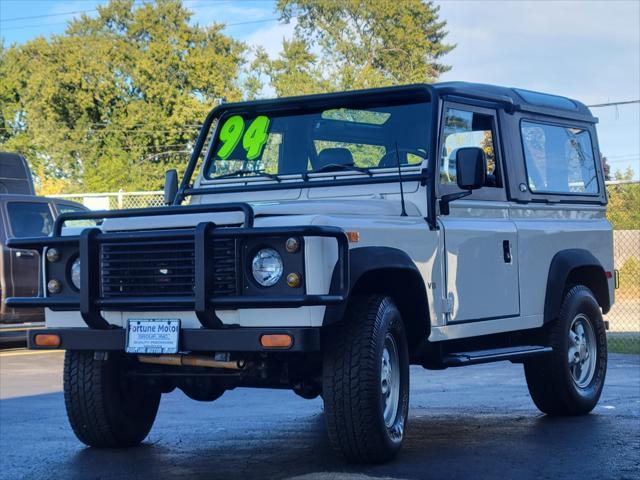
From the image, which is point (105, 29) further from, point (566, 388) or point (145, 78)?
point (566, 388)

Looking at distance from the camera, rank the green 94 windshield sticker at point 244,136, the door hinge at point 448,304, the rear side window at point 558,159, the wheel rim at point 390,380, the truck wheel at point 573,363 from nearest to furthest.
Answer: the wheel rim at point 390,380 < the door hinge at point 448,304 < the green 94 windshield sticker at point 244,136 < the truck wheel at point 573,363 < the rear side window at point 558,159

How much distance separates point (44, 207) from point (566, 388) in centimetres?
841

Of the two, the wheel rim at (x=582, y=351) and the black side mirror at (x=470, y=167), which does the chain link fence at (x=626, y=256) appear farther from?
the black side mirror at (x=470, y=167)

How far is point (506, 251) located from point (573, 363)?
1.37 metres

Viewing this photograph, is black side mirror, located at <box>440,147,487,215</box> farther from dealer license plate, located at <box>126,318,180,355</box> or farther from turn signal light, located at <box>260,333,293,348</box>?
dealer license plate, located at <box>126,318,180,355</box>

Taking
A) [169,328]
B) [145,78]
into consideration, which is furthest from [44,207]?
[145,78]

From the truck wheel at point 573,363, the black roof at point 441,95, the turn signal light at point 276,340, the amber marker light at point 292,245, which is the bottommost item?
the truck wheel at point 573,363

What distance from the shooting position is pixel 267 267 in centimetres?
584

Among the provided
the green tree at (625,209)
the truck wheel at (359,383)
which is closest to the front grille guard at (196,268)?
the truck wheel at (359,383)

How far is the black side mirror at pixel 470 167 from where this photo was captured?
22.9ft

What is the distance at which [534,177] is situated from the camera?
8453mm

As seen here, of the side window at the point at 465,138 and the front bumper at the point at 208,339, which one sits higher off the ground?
the side window at the point at 465,138

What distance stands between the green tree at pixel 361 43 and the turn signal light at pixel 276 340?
4803 centimetres

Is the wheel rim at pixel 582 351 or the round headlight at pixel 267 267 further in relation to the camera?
the wheel rim at pixel 582 351
